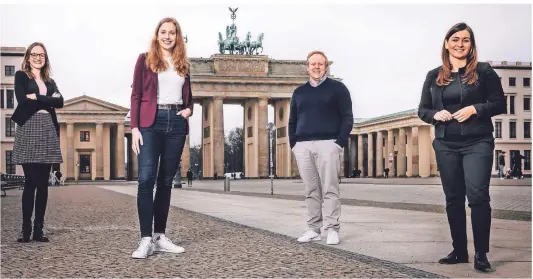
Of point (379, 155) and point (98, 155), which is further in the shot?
point (379, 155)

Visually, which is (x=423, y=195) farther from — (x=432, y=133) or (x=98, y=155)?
(x=98, y=155)

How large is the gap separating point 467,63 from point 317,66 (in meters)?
2.02

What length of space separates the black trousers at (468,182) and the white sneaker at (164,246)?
7.78ft

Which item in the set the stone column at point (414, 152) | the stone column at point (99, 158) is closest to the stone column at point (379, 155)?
the stone column at point (414, 152)

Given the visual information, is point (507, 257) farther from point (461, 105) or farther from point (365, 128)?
point (365, 128)

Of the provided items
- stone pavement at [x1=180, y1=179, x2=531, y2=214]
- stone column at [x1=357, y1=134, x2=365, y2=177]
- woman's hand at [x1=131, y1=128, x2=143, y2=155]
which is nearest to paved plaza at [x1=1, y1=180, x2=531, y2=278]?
woman's hand at [x1=131, y1=128, x2=143, y2=155]

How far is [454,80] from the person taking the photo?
19.1 feet

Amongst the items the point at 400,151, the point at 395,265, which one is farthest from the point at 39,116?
the point at 400,151

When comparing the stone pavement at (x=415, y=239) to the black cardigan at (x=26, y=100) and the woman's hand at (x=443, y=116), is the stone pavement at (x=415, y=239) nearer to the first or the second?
the woman's hand at (x=443, y=116)

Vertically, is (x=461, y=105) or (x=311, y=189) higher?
(x=461, y=105)

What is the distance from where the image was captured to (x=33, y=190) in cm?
757

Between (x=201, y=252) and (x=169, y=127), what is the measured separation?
1.15m

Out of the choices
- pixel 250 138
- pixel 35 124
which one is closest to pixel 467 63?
pixel 35 124

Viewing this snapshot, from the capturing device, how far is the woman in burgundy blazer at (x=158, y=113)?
6375mm
